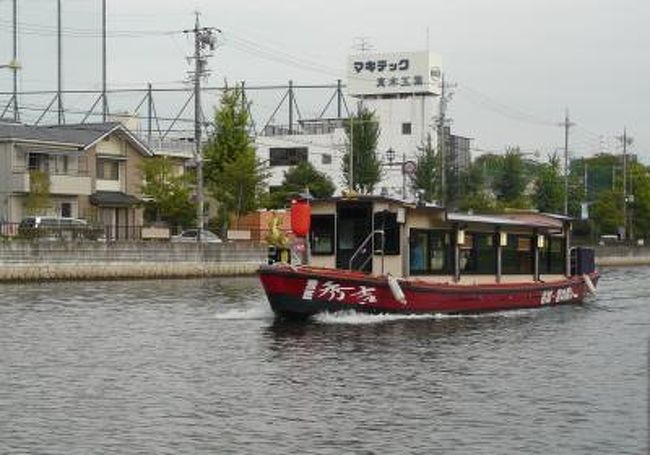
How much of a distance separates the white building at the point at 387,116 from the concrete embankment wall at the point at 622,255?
20395mm

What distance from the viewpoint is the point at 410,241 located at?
29.9 m

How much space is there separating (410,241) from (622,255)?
62.7 m

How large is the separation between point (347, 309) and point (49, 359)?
883 centimetres

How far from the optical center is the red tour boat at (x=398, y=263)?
1086 inches

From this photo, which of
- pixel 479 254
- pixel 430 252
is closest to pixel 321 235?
pixel 430 252

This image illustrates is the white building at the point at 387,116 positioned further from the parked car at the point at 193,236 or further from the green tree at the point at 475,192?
the parked car at the point at 193,236

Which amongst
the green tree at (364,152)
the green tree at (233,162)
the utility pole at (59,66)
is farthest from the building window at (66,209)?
the green tree at (364,152)

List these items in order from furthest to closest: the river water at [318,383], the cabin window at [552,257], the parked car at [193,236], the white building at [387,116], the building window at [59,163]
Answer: the white building at [387,116]
the building window at [59,163]
the parked car at [193,236]
the cabin window at [552,257]
the river water at [318,383]

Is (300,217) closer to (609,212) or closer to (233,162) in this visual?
(233,162)

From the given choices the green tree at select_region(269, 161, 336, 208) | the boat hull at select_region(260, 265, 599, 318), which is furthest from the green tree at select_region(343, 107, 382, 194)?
the boat hull at select_region(260, 265, 599, 318)

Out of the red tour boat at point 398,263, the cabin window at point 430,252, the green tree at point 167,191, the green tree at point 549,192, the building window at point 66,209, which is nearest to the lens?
the red tour boat at point 398,263

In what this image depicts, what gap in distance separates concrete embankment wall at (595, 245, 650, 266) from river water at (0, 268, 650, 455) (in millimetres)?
53644

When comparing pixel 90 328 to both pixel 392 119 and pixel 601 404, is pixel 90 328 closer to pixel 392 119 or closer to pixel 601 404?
pixel 601 404

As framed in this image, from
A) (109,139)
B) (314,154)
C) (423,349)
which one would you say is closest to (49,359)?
(423,349)
